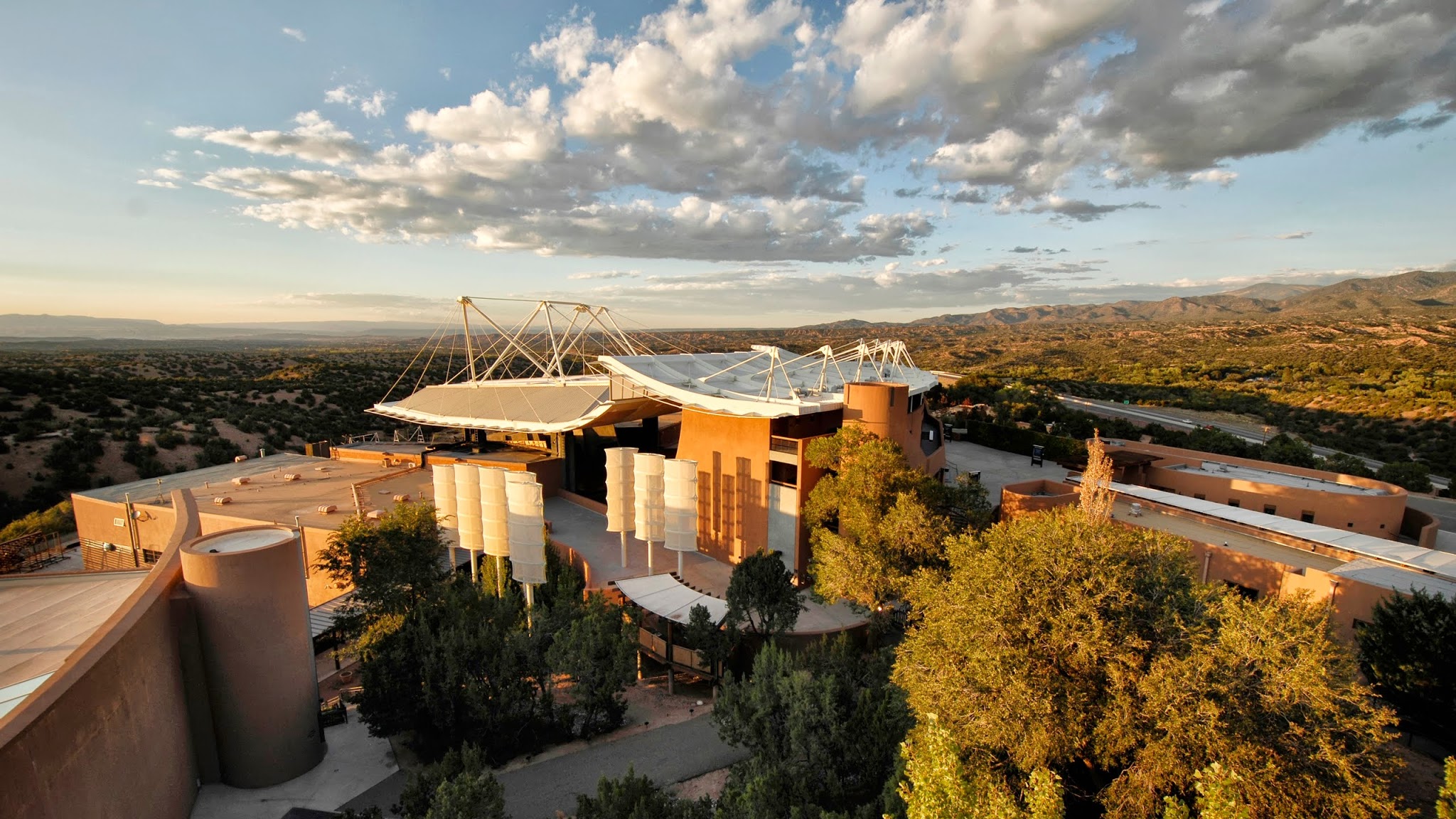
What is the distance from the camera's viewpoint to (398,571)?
20516 millimetres

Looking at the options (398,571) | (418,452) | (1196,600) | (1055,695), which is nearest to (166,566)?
(398,571)

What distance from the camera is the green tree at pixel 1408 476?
36594mm

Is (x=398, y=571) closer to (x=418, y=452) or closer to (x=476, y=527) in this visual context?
(x=476, y=527)

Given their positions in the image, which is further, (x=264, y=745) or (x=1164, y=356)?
(x=1164, y=356)

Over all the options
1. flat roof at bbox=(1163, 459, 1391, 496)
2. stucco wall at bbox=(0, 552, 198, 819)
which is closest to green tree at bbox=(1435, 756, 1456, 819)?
stucco wall at bbox=(0, 552, 198, 819)

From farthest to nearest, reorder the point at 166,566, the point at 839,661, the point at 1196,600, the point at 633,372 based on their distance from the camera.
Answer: the point at 633,372 → the point at 839,661 → the point at 166,566 → the point at 1196,600

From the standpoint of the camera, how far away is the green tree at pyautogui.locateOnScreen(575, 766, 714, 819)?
11.8 metres

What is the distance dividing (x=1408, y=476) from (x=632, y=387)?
48098 millimetres

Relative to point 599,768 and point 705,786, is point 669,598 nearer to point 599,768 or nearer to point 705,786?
point 599,768

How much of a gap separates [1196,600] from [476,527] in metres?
22.5

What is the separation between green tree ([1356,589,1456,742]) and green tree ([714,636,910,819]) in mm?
12043

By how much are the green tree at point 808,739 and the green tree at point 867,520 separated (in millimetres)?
3805

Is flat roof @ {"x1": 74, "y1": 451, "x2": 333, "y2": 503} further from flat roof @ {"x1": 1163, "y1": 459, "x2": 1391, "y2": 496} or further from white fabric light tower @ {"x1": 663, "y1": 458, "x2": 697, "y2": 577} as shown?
flat roof @ {"x1": 1163, "y1": 459, "x2": 1391, "y2": 496}

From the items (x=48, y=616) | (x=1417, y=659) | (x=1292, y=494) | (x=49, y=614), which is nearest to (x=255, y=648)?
(x=48, y=616)
